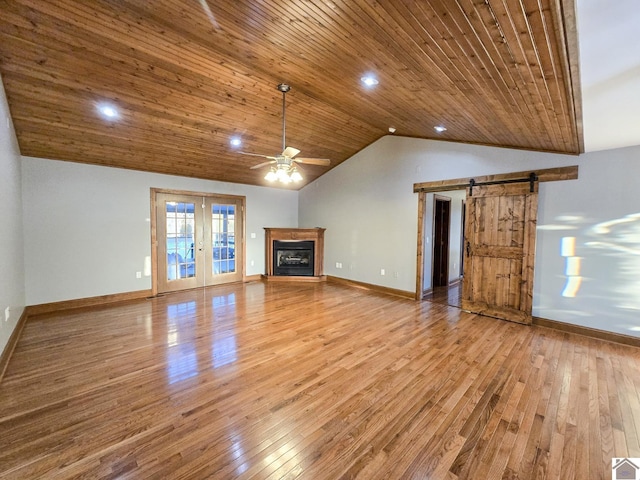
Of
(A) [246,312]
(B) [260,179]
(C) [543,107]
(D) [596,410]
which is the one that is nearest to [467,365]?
(D) [596,410]

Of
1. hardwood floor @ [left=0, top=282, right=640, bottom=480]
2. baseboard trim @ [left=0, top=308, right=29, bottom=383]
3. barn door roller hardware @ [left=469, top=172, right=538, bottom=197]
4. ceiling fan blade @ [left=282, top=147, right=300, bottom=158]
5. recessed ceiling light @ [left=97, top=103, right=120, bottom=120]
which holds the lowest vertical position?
hardwood floor @ [left=0, top=282, right=640, bottom=480]

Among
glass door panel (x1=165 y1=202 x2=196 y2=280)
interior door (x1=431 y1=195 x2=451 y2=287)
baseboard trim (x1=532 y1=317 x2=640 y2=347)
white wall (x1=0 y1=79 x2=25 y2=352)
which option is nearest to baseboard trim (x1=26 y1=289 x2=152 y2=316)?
white wall (x1=0 y1=79 x2=25 y2=352)

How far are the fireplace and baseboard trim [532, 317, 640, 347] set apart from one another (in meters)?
4.88

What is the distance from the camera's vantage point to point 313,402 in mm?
2305

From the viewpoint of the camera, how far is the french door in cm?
590

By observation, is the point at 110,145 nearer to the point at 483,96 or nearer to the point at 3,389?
the point at 3,389

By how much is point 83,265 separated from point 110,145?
2.16 metres

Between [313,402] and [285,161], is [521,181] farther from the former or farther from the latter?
[313,402]

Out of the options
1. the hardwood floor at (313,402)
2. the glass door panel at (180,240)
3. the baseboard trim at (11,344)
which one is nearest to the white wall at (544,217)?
the hardwood floor at (313,402)

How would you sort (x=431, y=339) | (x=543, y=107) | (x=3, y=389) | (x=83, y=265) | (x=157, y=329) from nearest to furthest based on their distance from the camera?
1. (x=3, y=389)
2. (x=543, y=107)
3. (x=431, y=339)
4. (x=157, y=329)
5. (x=83, y=265)

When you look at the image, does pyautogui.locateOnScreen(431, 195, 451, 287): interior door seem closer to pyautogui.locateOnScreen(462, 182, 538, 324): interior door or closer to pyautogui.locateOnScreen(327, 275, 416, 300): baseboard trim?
pyautogui.locateOnScreen(327, 275, 416, 300): baseboard trim

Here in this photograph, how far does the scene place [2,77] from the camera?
3.02 m

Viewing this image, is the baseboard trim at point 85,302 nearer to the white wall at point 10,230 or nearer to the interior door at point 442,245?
the white wall at point 10,230

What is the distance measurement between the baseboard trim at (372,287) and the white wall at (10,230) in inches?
222
